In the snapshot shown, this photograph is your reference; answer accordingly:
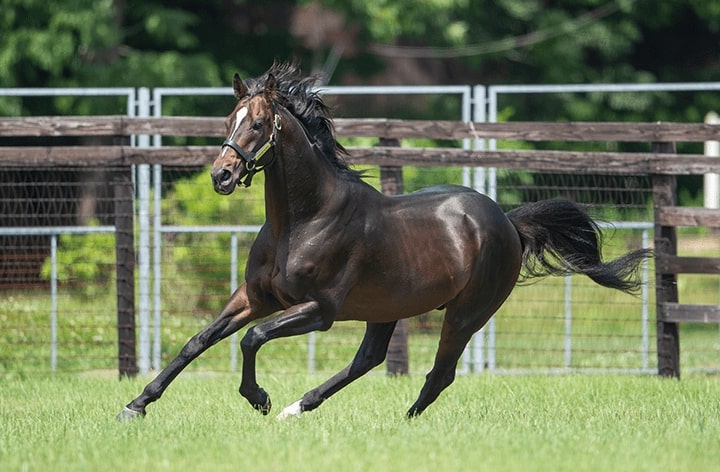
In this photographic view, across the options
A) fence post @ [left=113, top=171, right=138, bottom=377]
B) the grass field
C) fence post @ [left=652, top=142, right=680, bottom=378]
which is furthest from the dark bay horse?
fence post @ [left=113, top=171, right=138, bottom=377]

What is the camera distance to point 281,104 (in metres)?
7.59

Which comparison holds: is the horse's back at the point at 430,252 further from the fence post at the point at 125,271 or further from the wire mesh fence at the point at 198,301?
the fence post at the point at 125,271

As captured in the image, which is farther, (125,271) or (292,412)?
(125,271)

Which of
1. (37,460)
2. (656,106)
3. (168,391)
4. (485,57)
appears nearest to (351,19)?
(485,57)

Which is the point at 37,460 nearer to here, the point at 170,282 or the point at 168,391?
the point at 168,391

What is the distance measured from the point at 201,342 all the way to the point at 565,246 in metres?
2.99

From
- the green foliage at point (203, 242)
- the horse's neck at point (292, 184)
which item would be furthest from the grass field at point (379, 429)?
the green foliage at point (203, 242)

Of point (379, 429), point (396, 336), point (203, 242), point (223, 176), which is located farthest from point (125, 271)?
point (379, 429)

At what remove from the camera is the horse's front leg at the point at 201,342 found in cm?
755

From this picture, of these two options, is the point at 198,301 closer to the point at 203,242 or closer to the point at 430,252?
the point at 203,242

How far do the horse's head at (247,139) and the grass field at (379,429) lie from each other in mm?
1410

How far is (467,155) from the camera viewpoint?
11008 millimetres

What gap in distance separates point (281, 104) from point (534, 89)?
402 centimetres

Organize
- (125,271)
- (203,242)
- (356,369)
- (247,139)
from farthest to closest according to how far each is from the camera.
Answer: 1. (203,242)
2. (125,271)
3. (356,369)
4. (247,139)
